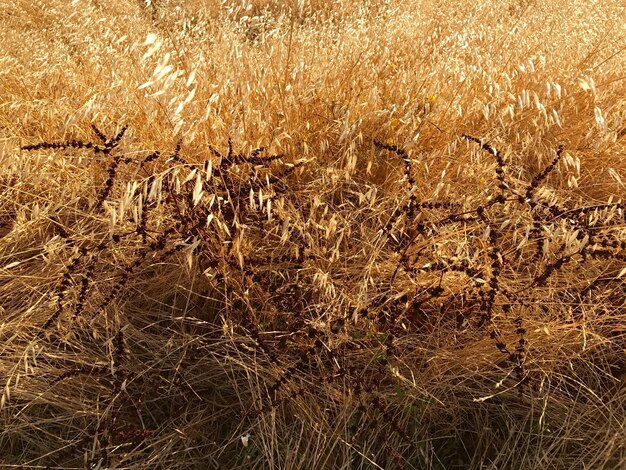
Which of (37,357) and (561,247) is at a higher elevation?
(561,247)

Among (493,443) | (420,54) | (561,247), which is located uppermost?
(420,54)

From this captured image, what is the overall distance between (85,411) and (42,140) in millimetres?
1106

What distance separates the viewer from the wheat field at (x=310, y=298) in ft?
3.85

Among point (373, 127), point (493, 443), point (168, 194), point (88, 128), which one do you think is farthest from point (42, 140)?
point (493, 443)

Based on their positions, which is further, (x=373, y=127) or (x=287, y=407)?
(x=373, y=127)

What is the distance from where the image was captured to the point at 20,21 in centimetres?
365

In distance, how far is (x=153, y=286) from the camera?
145 centimetres

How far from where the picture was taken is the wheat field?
3.85 ft

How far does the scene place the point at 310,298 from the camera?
142 cm

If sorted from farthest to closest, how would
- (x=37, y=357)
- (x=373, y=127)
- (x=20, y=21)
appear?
(x=20, y=21), (x=373, y=127), (x=37, y=357)

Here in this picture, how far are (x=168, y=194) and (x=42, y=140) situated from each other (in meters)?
0.76

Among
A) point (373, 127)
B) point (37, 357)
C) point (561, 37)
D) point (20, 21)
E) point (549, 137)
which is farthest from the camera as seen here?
point (20, 21)

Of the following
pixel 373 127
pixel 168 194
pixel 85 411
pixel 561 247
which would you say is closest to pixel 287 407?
pixel 85 411

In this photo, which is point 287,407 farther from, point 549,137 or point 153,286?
point 549,137
